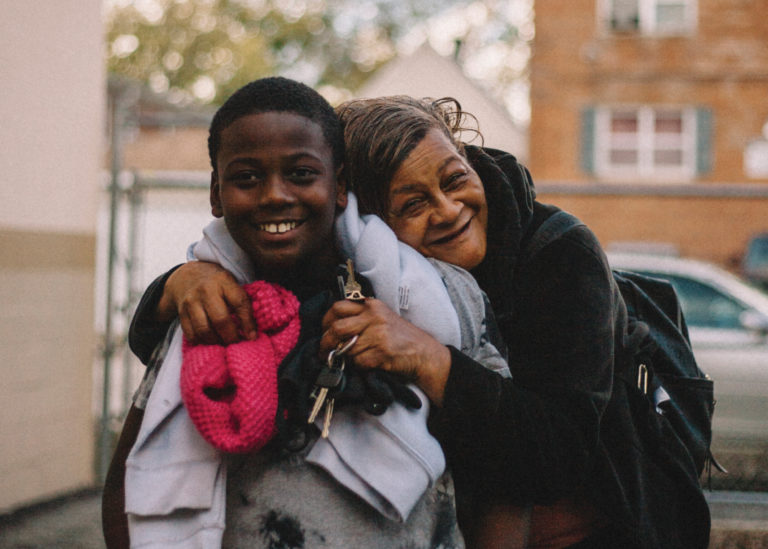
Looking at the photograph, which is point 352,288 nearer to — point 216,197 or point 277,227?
point 277,227

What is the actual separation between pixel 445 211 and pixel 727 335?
468 centimetres

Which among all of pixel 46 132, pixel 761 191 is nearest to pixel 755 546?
pixel 761 191

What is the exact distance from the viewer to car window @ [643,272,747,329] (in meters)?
5.75

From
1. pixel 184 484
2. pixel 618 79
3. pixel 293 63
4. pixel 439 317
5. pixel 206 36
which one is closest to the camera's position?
pixel 184 484

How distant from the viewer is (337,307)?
4.62ft

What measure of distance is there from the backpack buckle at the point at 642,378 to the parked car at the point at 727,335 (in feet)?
12.5

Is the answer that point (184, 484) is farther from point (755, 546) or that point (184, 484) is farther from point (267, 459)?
point (755, 546)

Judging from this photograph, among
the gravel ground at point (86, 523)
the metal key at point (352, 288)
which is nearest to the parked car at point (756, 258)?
the gravel ground at point (86, 523)

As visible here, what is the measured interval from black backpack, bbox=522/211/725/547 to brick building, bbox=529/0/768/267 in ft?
45.6

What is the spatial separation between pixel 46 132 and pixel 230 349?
3.13 meters

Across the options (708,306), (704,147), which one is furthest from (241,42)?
(708,306)

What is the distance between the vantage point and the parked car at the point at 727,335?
5449mm

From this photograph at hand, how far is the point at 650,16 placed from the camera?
15.8 m

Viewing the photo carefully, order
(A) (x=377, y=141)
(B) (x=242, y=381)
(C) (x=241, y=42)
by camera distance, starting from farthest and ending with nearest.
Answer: (C) (x=241, y=42) → (A) (x=377, y=141) → (B) (x=242, y=381)
